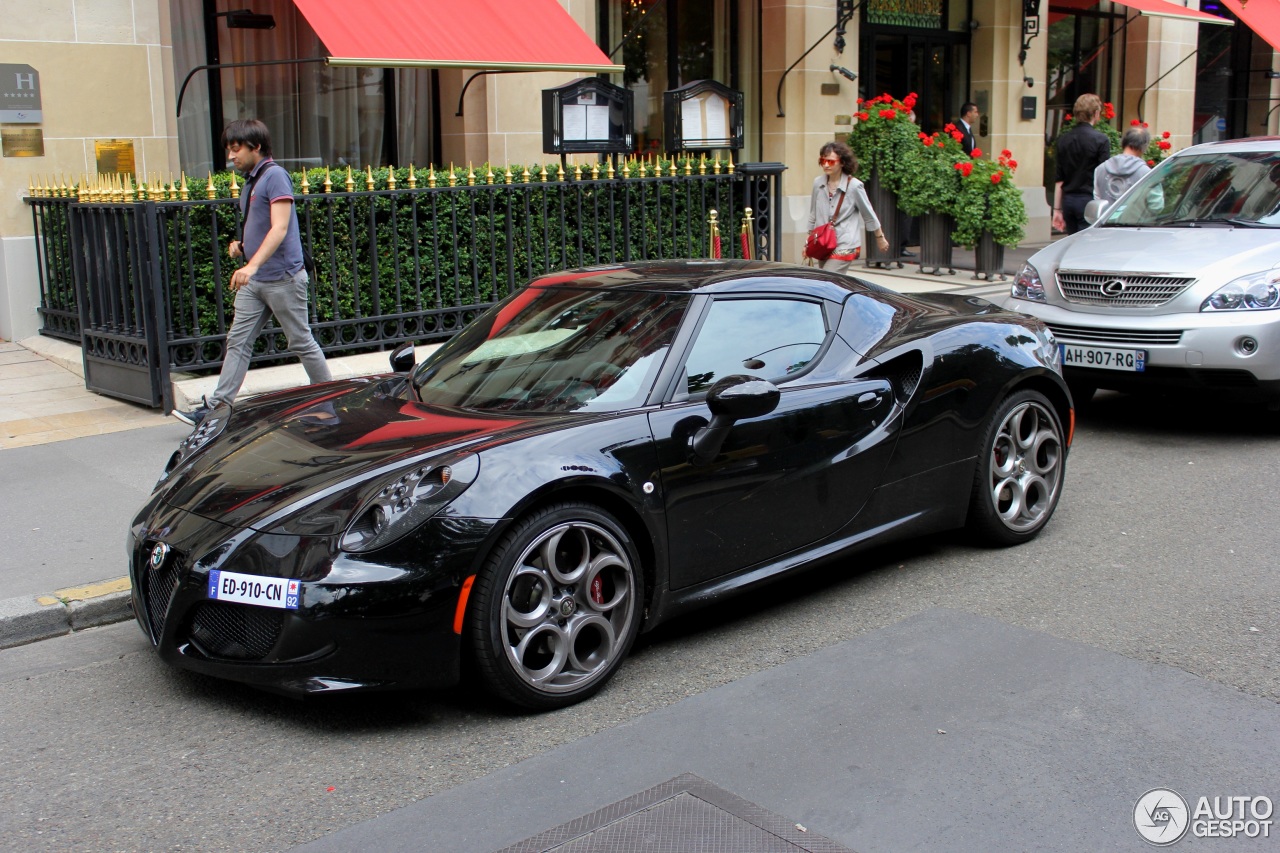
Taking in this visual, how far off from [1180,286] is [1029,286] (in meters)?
1.13

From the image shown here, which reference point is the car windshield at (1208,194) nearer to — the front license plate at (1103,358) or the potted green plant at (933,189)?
the front license plate at (1103,358)

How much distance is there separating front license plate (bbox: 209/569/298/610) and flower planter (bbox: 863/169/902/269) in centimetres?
1229

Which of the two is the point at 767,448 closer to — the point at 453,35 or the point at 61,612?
the point at 61,612

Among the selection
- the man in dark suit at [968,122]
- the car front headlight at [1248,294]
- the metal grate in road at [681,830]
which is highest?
the man in dark suit at [968,122]

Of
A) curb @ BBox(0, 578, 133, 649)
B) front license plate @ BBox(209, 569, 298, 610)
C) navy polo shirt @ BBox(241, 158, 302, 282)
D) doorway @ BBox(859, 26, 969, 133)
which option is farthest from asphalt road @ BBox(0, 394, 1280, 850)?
doorway @ BBox(859, 26, 969, 133)

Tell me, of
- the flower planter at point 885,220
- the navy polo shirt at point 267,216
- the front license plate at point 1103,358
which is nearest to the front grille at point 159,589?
the navy polo shirt at point 267,216

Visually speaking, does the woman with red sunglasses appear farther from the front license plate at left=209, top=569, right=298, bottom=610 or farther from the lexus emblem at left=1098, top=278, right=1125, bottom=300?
the front license plate at left=209, top=569, right=298, bottom=610

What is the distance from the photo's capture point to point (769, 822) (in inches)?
140

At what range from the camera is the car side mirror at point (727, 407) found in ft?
15.3

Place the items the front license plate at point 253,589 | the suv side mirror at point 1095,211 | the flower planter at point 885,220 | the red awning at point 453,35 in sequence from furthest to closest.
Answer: the flower planter at point 885,220, the red awning at point 453,35, the suv side mirror at point 1095,211, the front license plate at point 253,589

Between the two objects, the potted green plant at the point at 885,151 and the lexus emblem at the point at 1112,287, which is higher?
the potted green plant at the point at 885,151

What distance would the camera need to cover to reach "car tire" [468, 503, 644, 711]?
4109mm

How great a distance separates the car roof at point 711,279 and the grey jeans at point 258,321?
3000 millimetres

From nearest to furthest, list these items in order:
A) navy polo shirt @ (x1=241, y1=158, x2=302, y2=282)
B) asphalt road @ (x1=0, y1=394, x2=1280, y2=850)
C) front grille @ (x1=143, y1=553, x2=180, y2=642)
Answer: asphalt road @ (x1=0, y1=394, x2=1280, y2=850) < front grille @ (x1=143, y1=553, x2=180, y2=642) < navy polo shirt @ (x1=241, y1=158, x2=302, y2=282)
